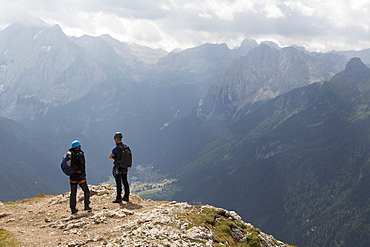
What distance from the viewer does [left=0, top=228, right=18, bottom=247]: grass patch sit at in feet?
53.9

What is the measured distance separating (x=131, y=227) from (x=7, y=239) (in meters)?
7.13

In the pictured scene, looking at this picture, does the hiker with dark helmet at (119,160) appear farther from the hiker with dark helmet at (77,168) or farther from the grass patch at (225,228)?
the grass patch at (225,228)

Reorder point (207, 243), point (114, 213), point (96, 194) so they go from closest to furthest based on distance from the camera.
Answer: point (207, 243), point (114, 213), point (96, 194)

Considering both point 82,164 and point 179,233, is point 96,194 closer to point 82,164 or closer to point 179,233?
point 82,164

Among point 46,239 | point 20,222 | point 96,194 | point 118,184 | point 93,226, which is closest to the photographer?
point 46,239

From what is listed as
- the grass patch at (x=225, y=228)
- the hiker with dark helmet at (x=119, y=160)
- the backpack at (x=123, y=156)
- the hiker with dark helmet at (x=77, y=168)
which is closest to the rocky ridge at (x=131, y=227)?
the grass patch at (x=225, y=228)

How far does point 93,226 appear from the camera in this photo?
776 inches

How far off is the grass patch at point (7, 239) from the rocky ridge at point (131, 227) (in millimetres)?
366

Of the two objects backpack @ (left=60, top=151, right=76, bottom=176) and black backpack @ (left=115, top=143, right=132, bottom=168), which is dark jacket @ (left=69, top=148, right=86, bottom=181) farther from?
black backpack @ (left=115, top=143, right=132, bottom=168)

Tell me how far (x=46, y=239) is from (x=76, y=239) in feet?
6.80

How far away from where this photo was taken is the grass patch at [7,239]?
16434 millimetres

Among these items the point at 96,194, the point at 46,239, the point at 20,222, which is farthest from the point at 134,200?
the point at 46,239

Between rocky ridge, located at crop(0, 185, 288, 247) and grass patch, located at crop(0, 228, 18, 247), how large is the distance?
37 cm

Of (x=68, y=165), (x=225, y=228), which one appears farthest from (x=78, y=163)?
(x=225, y=228)
